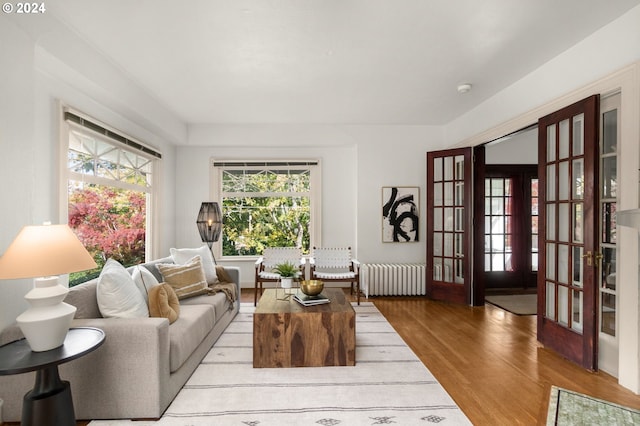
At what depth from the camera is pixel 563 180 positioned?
292 centimetres

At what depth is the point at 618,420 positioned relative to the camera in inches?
64.4

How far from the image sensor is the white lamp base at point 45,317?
5.41 feet

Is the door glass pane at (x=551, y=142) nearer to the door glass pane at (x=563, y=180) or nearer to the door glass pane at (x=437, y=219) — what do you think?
the door glass pane at (x=563, y=180)

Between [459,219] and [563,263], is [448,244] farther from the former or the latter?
[563,263]

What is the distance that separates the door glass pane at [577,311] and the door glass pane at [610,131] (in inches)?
45.9

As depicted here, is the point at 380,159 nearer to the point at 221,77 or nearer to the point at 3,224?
the point at 221,77

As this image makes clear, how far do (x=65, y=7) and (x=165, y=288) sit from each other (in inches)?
83.2

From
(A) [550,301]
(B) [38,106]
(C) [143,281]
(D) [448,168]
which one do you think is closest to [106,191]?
(B) [38,106]

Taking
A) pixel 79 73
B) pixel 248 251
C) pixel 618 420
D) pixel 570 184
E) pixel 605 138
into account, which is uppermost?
pixel 79 73

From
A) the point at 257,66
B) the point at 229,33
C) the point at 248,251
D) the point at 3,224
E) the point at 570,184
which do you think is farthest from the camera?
the point at 248,251

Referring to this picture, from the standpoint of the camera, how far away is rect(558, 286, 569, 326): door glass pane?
2865mm

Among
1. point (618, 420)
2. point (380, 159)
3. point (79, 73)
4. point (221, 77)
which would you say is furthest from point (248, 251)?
point (618, 420)

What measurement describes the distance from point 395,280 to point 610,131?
10.3 feet

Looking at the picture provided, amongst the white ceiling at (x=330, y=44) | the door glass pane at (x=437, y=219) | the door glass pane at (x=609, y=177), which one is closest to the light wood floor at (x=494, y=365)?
the door glass pane at (x=437, y=219)
